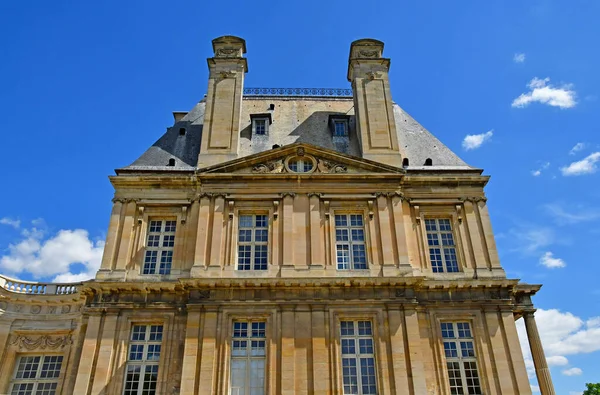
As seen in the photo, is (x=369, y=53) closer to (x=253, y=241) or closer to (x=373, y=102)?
(x=373, y=102)

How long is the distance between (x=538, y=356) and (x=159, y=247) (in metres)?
14.9

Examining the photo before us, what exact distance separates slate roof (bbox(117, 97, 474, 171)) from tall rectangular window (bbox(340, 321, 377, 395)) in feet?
24.4

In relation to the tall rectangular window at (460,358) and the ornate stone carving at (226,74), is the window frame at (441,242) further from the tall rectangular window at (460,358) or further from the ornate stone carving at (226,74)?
the ornate stone carving at (226,74)

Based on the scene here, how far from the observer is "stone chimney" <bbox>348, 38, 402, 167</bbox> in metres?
21.5

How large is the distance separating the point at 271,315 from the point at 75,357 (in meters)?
7.21

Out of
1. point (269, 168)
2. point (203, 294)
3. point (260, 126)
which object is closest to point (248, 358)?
point (203, 294)

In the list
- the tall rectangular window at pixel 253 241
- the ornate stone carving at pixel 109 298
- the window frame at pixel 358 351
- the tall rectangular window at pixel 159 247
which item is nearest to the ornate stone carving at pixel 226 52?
the tall rectangular window at pixel 253 241

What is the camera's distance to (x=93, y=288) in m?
18.0

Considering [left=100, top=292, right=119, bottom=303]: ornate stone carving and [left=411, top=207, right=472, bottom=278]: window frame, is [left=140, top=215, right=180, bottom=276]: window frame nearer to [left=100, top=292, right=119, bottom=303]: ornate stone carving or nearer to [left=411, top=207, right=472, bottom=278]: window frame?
[left=100, top=292, right=119, bottom=303]: ornate stone carving

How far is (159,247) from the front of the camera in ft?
64.5

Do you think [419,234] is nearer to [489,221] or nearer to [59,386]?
[489,221]

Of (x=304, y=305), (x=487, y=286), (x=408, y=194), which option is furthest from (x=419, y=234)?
(x=304, y=305)

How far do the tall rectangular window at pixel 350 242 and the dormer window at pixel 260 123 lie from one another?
5.93m

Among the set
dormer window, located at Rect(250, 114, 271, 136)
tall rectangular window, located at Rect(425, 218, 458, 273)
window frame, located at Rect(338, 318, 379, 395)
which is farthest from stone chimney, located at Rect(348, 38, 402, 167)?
window frame, located at Rect(338, 318, 379, 395)
